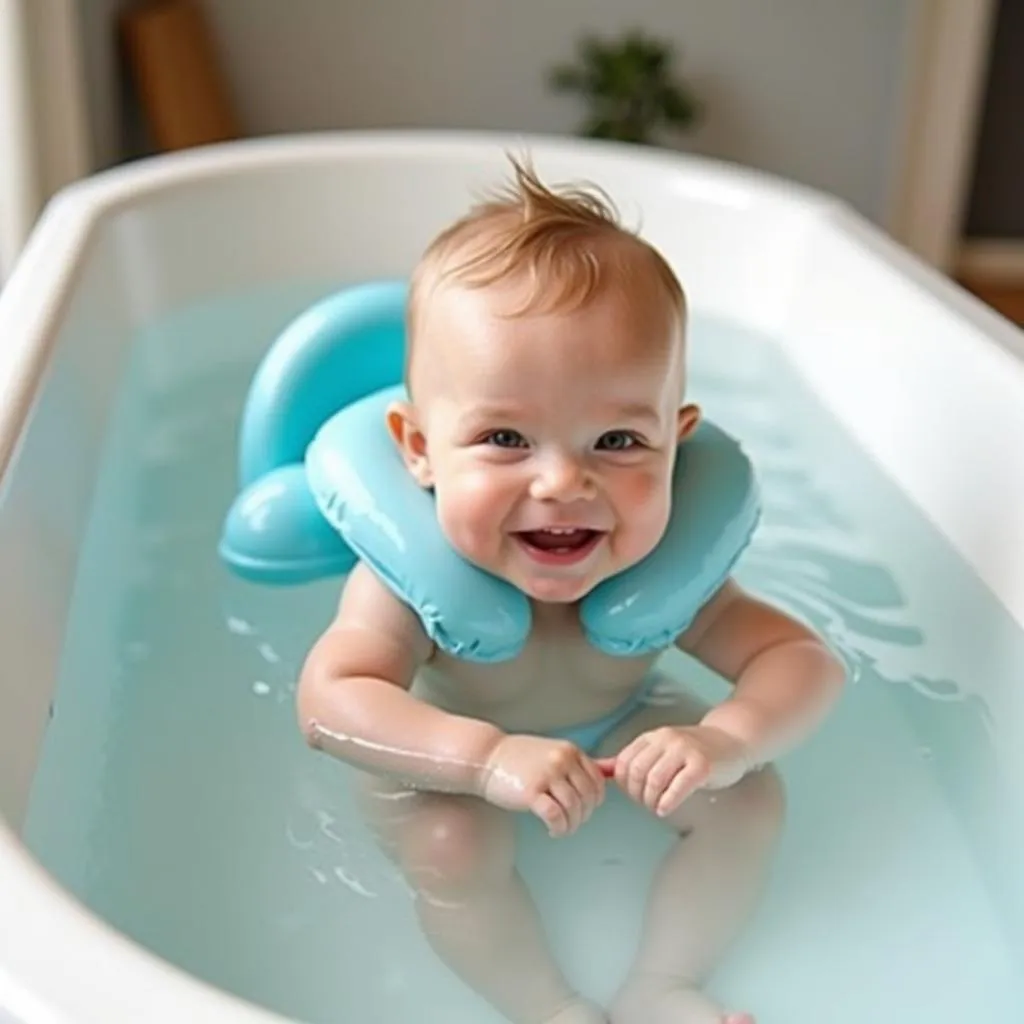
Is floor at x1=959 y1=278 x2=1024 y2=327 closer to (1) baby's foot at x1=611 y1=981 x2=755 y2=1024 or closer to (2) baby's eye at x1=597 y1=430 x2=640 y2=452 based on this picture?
(2) baby's eye at x1=597 y1=430 x2=640 y2=452

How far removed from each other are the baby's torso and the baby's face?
68 millimetres

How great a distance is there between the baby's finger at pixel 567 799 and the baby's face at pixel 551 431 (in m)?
0.14

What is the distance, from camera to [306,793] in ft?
3.48

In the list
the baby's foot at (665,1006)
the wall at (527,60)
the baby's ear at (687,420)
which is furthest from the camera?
the wall at (527,60)

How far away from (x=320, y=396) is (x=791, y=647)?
0.45 m

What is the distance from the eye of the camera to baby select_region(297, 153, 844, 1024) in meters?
0.87

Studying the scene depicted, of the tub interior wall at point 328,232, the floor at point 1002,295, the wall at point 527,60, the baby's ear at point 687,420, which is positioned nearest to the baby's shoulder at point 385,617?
the baby's ear at point 687,420

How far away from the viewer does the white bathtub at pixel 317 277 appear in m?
0.65

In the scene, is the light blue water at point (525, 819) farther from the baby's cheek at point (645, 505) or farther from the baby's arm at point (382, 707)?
the baby's cheek at point (645, 505)

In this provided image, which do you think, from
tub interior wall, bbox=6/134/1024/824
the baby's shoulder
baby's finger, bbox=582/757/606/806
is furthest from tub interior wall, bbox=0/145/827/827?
baby's finger, bbox=582/757/606/806

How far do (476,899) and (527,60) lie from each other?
7.46 ft

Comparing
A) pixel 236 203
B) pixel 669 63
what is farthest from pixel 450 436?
pixel 669 63

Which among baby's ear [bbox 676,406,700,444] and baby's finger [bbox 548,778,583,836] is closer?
baby's finger [bbox 548,778,583,836]

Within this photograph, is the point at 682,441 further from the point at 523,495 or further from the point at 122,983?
the point at 122,983
